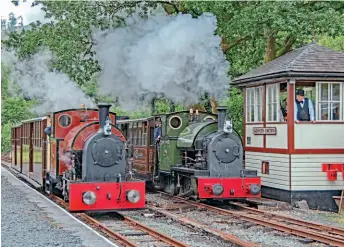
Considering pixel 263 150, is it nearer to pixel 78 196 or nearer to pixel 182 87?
pixel 182 87

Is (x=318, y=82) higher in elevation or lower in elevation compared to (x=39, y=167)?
higher

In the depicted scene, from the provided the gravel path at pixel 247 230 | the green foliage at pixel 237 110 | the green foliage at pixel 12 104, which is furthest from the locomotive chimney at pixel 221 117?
the green foliage at pixel 12 104

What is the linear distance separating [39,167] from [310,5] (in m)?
10.4

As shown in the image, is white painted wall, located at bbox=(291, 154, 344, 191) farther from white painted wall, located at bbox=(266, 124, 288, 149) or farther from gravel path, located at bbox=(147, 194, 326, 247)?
gravel path, located at bbox=(147, 194, 326, 247)

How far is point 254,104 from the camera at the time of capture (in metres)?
17.1

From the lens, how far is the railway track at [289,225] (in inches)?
391

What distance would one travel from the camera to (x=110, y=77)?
21047 millimetres

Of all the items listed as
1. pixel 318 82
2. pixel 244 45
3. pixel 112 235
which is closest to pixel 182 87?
pixel 318 82

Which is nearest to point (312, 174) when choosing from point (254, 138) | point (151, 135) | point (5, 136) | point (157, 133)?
point (254, 138)

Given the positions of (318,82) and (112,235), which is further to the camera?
(318,82)

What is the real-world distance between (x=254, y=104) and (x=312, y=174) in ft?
10.0

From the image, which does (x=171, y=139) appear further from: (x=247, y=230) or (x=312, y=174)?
(x=247, y=230)

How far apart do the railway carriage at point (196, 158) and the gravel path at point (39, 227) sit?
226 centimetres

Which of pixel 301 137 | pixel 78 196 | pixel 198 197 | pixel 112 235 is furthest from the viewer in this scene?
pixel 301 137
